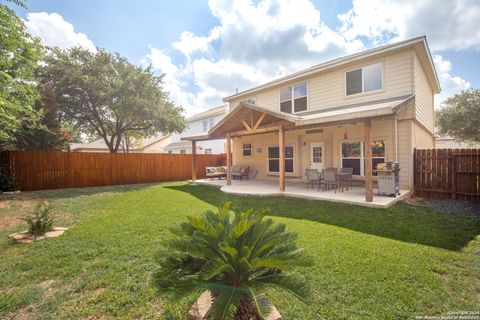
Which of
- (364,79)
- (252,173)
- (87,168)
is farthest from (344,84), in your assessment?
(87,168)

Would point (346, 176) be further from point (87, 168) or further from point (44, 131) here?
point (44, 131)

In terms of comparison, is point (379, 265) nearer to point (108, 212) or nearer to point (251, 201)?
point (251, 201)

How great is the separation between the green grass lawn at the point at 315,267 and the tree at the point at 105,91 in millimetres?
9916

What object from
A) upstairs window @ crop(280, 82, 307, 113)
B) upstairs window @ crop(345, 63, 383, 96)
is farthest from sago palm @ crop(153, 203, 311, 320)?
upstairs window @ crop(280, 82, 307, 113)

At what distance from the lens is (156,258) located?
1979mm

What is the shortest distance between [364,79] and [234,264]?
10.6 metres

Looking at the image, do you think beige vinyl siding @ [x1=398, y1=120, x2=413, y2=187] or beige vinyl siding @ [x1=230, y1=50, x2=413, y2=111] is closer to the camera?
beige vinyl siding @ [x1=398, y1=120, x2=413, y2=187]

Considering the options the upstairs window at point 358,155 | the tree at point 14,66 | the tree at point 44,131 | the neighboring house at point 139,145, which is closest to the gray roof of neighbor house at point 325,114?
the upstairs window at point 358,155

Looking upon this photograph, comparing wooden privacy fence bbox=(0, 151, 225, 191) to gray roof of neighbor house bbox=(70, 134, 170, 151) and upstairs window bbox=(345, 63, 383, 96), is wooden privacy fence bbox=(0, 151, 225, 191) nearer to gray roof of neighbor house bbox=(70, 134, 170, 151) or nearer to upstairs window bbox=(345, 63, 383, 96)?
upstairs window bbox=(345, 63, 383, 96)

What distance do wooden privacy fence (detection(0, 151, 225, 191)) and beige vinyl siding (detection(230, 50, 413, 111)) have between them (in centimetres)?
829

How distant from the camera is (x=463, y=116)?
1756 cm

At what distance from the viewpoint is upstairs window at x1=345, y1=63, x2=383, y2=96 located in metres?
9.29

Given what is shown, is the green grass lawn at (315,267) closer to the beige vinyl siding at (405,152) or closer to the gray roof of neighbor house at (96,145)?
the beige vinyl siding at (405,152)

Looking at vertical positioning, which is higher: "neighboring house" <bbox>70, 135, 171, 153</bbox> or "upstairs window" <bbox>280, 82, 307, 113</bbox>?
"upstairs window" <bbox>280, 82, 307, 113</bbox>
